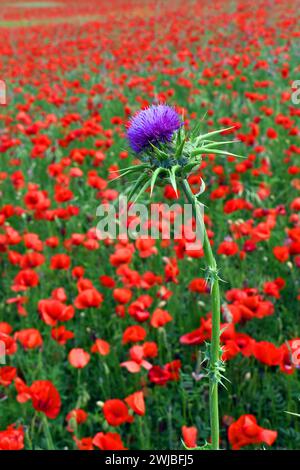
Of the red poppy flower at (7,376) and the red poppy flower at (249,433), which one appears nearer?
the red poppy flower at (249,433)

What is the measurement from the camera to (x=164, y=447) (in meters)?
2.47

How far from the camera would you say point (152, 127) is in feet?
5.13

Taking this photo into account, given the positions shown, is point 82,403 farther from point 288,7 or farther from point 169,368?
point 288,7

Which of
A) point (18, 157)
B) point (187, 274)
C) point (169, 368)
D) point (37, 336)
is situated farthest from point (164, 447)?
point (18, 157)

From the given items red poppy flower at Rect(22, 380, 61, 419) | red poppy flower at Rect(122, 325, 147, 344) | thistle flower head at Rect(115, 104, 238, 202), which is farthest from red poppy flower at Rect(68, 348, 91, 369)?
thistle flower head at Rect(115, 104, 238, 202)

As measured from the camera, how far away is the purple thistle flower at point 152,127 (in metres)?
1.57

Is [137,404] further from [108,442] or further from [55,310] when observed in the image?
[55,310]

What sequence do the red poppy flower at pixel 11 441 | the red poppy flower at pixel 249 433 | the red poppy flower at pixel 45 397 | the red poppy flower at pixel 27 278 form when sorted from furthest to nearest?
the red poppy flower at pixel 27 278, the red poppy flower at pixel 45 397, the red poppy flower at pixel 11 441, the red poppy flower at pixel 249 433

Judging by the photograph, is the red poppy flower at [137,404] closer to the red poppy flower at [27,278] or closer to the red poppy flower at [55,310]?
the red poppy flower at [55,310]

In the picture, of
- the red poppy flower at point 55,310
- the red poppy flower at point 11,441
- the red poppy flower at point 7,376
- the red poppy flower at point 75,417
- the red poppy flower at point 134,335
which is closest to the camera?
the red poppy flower at point 11,441

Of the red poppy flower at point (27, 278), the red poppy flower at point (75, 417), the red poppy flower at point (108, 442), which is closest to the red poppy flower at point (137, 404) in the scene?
the red poppy flower at point (108, 442)

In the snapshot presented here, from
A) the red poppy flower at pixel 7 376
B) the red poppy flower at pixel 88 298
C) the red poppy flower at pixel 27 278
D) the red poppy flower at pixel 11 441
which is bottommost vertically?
the red poppy flower at pixel 11 441

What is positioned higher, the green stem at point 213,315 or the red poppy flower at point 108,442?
the green stem at point 213,315

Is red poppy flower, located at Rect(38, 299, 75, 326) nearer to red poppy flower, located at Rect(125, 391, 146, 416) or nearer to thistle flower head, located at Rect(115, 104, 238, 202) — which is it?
red poppy flower, located at Rect(125, 391, 146, 416)
